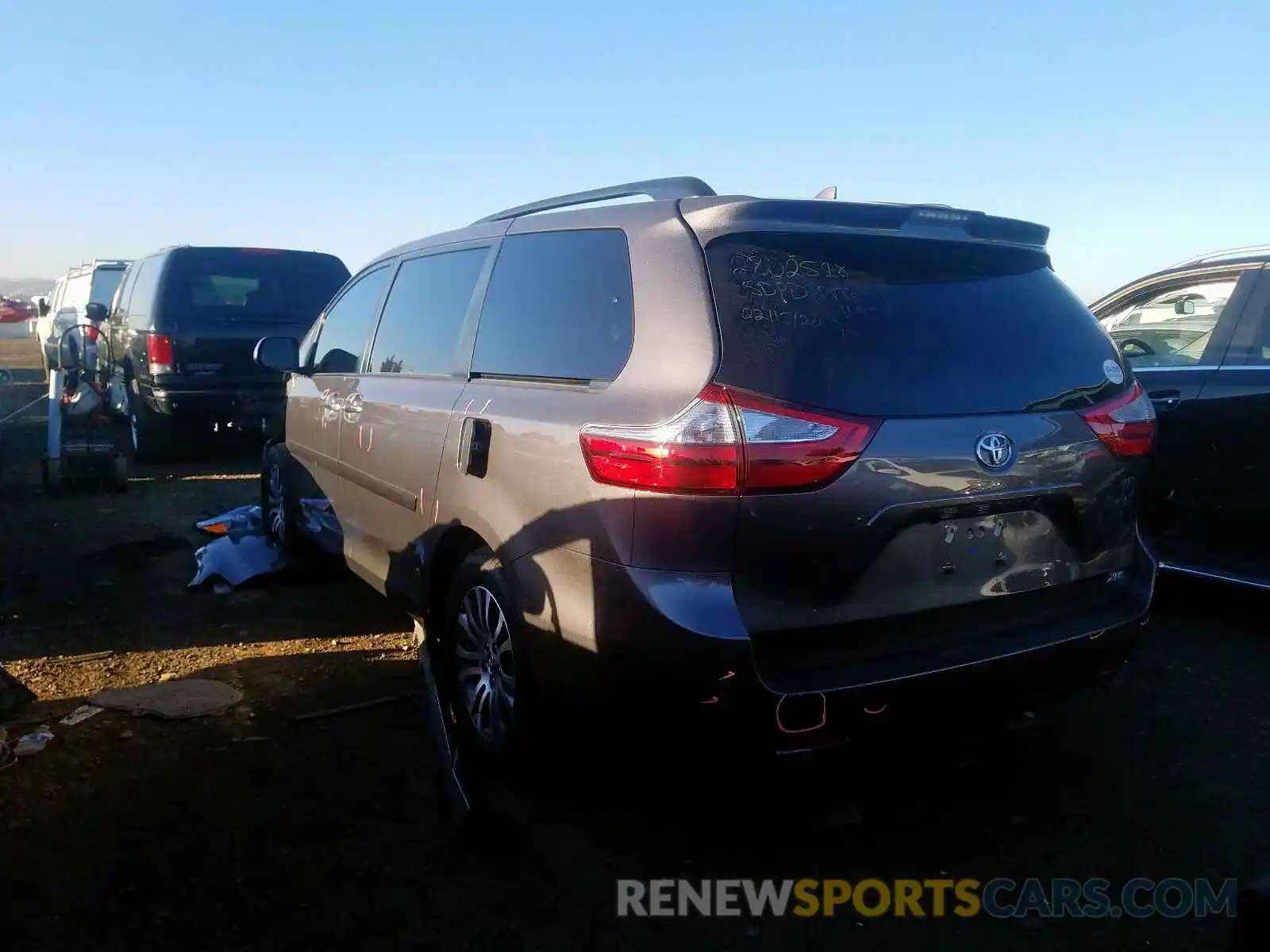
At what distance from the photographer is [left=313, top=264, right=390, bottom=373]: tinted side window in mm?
4796

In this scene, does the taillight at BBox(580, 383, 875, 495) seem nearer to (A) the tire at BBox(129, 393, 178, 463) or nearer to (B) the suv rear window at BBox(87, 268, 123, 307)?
Result: (A) the tire at BBox(129, 393, 178, 463)

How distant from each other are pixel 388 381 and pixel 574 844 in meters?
2.10

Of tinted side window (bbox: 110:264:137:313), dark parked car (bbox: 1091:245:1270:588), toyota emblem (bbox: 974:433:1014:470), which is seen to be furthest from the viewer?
tinted side window (bbox: 110:264:137:313)

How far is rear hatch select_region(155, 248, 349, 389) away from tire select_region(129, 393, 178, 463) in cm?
76

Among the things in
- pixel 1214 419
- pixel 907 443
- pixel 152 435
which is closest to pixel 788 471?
pixel 907 443

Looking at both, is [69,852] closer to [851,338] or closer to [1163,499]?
[851,338]

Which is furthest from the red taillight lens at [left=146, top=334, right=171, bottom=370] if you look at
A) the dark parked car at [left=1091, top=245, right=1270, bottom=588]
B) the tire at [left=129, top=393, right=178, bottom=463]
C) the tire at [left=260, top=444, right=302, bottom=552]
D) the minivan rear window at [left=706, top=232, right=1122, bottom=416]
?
the dark parked car at [left=1091, top=245, right=1270, bottom=588]

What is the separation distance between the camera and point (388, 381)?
420 centimetres

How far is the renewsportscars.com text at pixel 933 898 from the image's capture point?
2688 mm

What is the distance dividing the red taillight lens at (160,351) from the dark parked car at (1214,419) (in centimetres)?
781

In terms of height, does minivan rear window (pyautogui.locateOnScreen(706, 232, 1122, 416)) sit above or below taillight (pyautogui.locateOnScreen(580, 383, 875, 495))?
above

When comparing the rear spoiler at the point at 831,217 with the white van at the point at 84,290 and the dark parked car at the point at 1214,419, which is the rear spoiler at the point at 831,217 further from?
the white van at the point at 84,290

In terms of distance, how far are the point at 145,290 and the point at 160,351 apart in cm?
111

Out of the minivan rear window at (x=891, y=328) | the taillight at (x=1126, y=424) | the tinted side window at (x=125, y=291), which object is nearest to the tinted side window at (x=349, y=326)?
the minivan rear window at (x=891, y=328)
